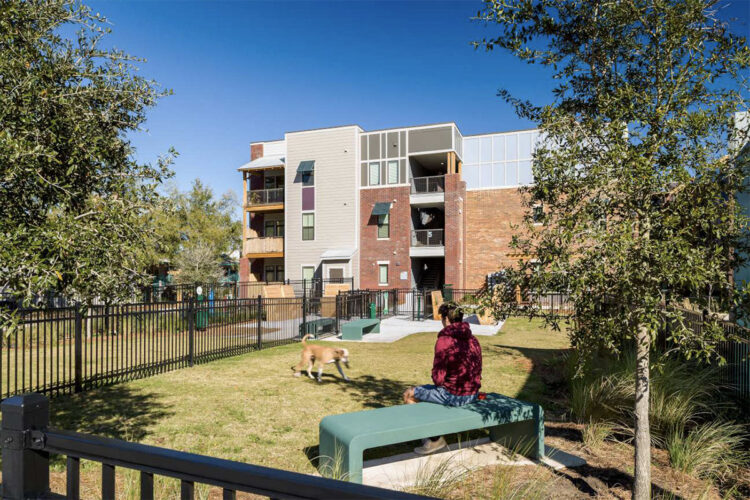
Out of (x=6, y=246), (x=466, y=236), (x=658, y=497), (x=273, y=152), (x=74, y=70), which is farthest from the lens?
(x=273, y=152)

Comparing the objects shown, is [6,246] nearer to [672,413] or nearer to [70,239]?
[70,239]

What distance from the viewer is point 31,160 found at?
369 cm

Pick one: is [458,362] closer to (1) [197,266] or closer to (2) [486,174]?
(1) [197,266]

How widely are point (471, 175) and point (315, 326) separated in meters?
20.9

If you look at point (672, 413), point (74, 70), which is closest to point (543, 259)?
point (672, 413)

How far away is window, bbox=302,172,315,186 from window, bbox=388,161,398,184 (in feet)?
18.1

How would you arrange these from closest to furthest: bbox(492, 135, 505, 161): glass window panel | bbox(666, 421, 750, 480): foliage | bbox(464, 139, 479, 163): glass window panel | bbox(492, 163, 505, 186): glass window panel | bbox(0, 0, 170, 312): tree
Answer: bbox(0, 0, 170, 312): tree → bbox(666, 421, 750, 480): foliage → bbox(492, 163, 505, 186): glass window panel → bbox(492, 135, 505, 161): glass window panel → bbox(464, 139, 479, 163): glass window panel

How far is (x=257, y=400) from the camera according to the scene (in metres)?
8.18

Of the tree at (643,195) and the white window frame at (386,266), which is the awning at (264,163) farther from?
the tree at (643,195)

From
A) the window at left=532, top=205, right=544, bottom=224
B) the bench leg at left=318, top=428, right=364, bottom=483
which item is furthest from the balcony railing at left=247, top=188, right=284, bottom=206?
the window at left=532, top=205, right=544, bottom=224

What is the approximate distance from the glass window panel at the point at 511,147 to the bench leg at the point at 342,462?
100 feet

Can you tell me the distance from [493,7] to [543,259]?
2654 millimetres

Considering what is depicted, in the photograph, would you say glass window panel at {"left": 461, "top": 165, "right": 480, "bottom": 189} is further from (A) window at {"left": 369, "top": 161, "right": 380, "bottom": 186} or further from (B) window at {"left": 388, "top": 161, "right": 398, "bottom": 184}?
(A) window at {"left": 369, "top": 161, "right": 380, "bottom": 186}

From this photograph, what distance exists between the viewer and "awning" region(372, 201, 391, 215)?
104ft
